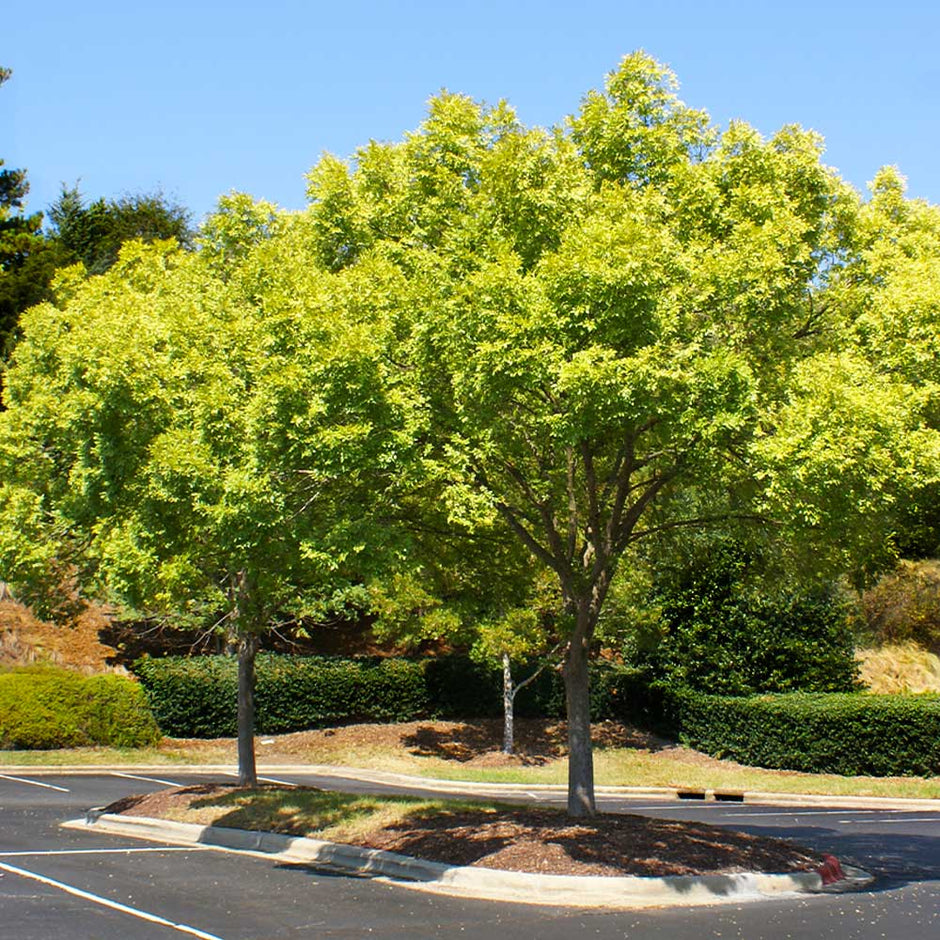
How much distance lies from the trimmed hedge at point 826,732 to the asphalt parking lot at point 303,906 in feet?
36.7

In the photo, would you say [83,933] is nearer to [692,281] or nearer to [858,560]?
[692,281]

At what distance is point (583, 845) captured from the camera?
12.5 meters

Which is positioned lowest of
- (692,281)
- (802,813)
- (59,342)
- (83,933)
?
(802,813)

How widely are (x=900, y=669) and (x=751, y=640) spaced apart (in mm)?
7457

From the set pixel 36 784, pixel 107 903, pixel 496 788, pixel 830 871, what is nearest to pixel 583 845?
pixel 830 871

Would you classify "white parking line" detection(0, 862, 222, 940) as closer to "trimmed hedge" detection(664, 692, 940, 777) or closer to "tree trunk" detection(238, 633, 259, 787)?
"tree trunk" detection(238, 633, 259, 787)

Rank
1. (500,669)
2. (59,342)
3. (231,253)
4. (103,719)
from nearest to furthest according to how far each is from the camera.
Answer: (231,253)
(59,342)
(103,719)
(500,669)

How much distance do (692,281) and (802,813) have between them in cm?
1452

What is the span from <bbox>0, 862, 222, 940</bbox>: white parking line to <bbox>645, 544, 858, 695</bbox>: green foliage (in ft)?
71.4

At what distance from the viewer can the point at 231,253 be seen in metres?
18.7

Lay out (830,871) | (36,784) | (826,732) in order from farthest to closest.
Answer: (826,732) → (36,784) → (830,871)

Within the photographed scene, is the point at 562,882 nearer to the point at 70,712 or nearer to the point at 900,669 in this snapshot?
the point at 70,712

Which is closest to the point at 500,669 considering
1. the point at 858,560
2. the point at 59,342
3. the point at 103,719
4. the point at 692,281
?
Result: the point at 103,719

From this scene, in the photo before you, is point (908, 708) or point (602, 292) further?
point (908, 708)
